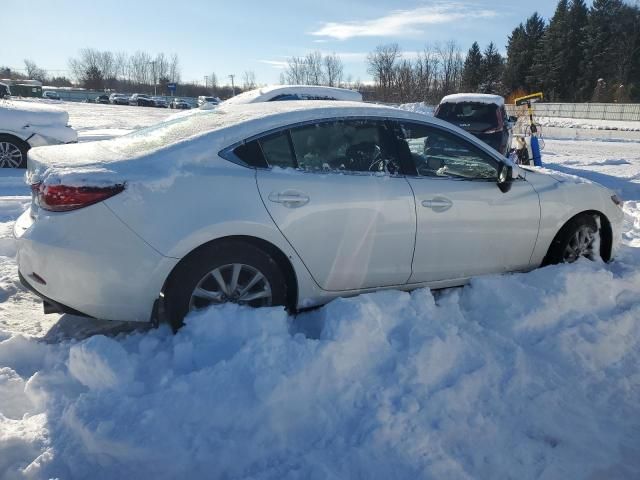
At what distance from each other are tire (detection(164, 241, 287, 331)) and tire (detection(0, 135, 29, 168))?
808 centimetres

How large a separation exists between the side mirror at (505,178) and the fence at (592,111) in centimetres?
2517

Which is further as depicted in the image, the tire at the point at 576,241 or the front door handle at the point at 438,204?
the tire at the point at 576,241

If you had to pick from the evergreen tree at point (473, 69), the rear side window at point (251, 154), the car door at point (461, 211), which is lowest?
the car door at point (461, 211)

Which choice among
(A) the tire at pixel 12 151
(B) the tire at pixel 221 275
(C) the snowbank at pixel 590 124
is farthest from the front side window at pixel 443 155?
(C) the snowbank at pixel 590 124

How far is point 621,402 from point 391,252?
5.15 ft

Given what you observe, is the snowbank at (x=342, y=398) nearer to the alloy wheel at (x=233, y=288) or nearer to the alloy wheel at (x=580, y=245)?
the alloy wheel at (x=233, y=288)

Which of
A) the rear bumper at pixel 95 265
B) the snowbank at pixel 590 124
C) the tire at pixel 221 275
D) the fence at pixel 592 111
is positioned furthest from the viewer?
the fence at pixel 592 111

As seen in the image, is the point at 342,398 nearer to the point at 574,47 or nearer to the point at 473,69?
the point at 574,47

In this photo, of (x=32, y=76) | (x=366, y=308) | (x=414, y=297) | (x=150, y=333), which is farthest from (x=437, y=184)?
(x=32, y=76)

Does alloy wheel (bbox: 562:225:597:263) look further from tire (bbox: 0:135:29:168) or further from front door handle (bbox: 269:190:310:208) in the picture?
tire (bbox: 0:135:29:168)

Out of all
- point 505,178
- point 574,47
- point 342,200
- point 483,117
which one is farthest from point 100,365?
point 574,47

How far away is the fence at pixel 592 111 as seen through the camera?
29344 mm

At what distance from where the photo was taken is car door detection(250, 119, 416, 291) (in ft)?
10.3

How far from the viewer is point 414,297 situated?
132 inches
